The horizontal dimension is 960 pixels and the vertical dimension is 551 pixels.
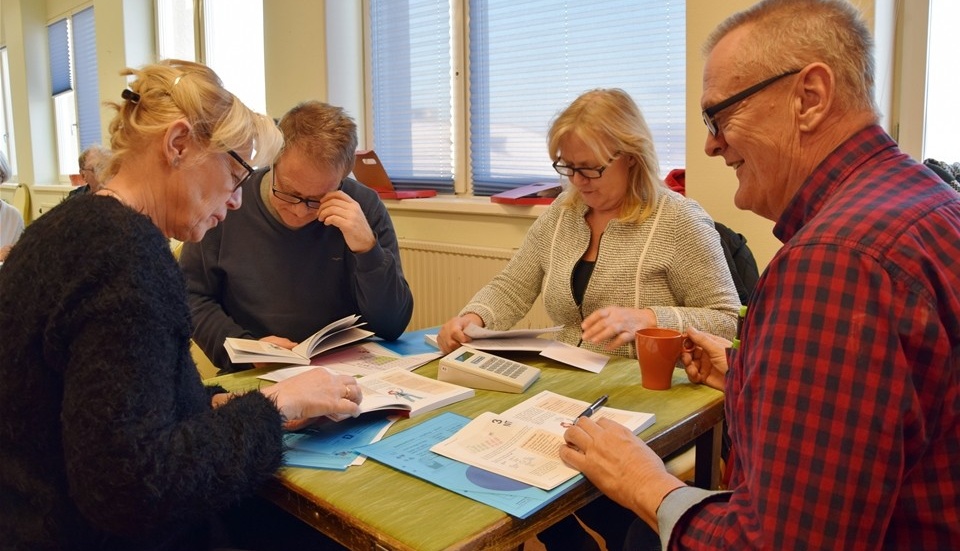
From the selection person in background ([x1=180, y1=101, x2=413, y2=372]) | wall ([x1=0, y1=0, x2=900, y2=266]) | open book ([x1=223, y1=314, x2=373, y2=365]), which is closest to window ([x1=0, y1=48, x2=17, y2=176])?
wall ([x1=0, y1=0, x2=900, y2=266])

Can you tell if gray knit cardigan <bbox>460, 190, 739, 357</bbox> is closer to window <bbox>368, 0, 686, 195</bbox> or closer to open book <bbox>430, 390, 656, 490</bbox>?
open book <bbox>430, 390, 656, 490</bbox>

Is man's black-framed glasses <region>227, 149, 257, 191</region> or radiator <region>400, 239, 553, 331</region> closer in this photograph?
man's black-framed glasses <region>227, 149, 257, 191</region>

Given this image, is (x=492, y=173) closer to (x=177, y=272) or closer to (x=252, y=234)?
(x=252, y=234)

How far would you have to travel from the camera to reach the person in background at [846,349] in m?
0.69

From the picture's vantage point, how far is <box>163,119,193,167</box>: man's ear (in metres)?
1.15

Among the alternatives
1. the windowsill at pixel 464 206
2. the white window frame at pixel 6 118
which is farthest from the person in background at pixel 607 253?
the white window frame at pixel 6 118

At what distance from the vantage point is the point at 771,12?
36.8 inches

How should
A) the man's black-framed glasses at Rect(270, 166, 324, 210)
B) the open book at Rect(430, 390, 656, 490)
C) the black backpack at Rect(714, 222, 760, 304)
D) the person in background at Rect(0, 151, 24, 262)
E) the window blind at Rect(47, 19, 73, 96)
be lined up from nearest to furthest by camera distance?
the open book at Rect(430, 390, 656, 490) → the man's black-framed glasses at Rect(270, 166, 324, 210) → the black backpack at Rect(714, 222, 760, 304) → the person in background at Rect(0, 151, 24, 262) → the window blind at Rect(47, 19, 73, 96)

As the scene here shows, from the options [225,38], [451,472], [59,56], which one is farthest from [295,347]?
[59,56]

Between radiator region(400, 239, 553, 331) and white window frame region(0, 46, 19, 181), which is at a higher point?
white window frame region(0, 46, 19, 181)

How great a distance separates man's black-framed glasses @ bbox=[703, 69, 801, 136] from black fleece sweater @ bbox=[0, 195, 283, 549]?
785mm

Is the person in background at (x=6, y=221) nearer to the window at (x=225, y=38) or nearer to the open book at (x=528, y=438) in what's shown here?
the window at (x=225, y=38)

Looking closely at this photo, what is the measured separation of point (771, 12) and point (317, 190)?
4.12ft

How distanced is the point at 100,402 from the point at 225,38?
4.79m
